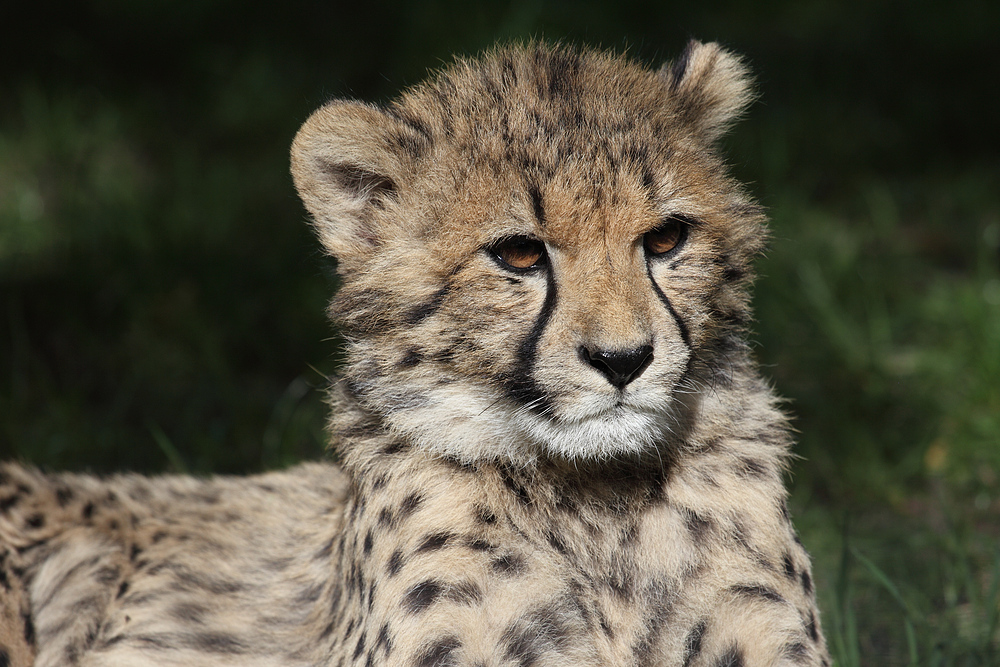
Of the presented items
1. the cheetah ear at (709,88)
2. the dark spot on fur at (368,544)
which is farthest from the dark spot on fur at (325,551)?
the cheetah ear at (709,88)

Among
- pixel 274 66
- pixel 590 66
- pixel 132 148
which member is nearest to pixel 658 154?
pixel 590 66

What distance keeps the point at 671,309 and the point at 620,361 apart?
0.74 feet

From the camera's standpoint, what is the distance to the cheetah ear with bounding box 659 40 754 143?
2.63 meters

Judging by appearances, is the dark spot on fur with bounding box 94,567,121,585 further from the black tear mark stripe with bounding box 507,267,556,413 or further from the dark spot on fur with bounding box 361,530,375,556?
the black tear mark stripe with bounding box 507,267,556,413

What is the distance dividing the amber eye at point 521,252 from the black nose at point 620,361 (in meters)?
0.22

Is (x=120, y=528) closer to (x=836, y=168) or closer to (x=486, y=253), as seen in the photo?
(x=486, y=253)

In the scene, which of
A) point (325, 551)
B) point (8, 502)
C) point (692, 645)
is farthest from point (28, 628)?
point (692, 645)

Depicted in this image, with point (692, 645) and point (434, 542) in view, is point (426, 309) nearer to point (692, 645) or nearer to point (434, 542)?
point (434, 542)

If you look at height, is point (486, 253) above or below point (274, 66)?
below

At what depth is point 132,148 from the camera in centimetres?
622

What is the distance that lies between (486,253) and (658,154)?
16.9 inches

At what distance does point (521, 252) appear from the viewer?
224 centimetres

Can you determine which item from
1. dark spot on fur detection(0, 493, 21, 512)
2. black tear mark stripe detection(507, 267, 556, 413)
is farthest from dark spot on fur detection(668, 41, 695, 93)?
dark spot on fur detection(0, 493, 21, 512)

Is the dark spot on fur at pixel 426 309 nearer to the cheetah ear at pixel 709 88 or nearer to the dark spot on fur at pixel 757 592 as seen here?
the cheetah ear at pixel 709 88
